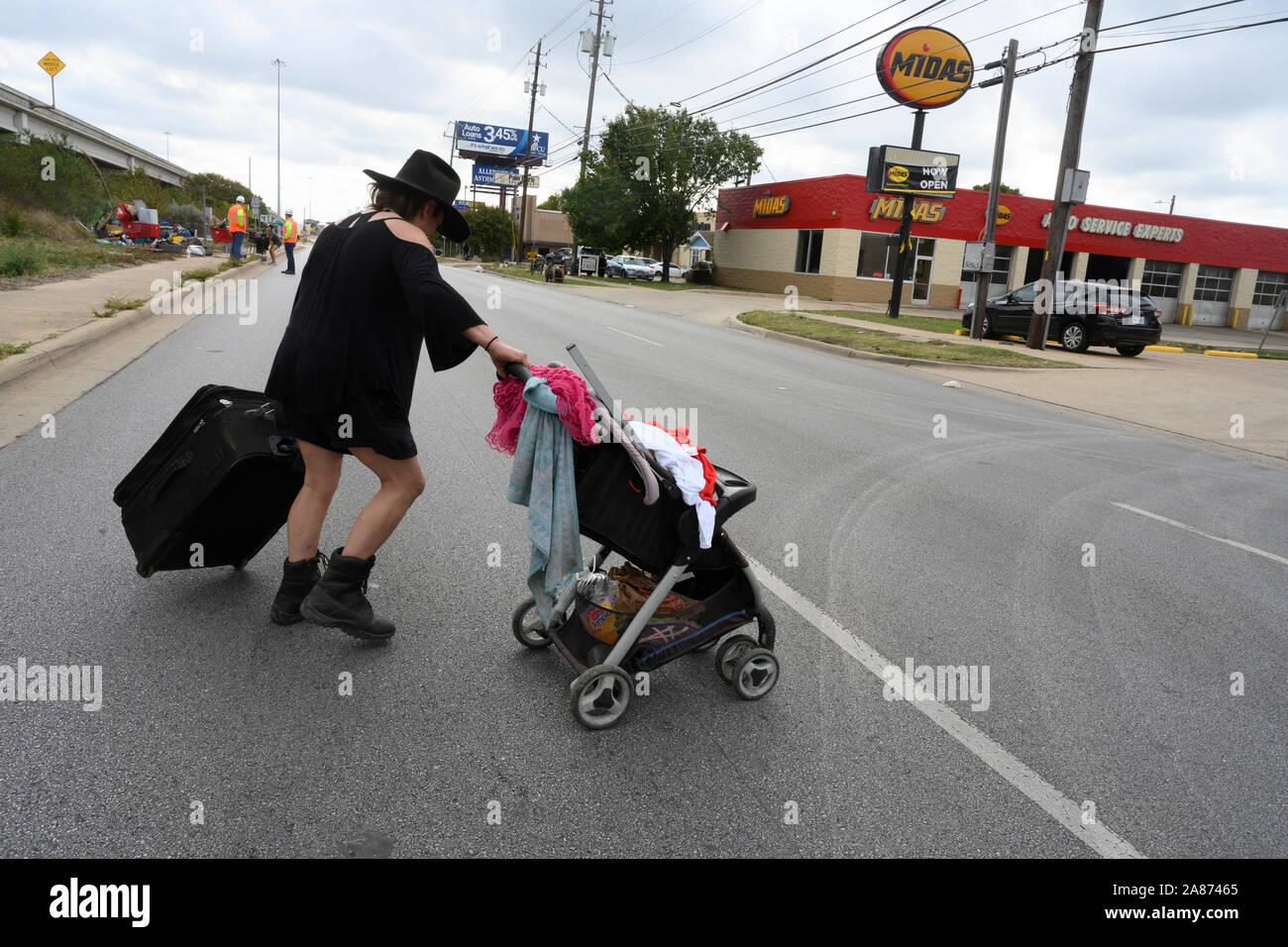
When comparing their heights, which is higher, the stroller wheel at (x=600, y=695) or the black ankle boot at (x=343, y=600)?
the black ankle boot at (x=343, y=600)

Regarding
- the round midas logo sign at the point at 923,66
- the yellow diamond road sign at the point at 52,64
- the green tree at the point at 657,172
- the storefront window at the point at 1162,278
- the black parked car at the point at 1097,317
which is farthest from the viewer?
the green tree at the point at 657,172

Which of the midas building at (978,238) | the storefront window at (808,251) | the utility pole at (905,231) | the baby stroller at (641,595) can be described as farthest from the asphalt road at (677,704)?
the storefront window at (808,251)

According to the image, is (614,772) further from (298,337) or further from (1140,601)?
(1140,601)

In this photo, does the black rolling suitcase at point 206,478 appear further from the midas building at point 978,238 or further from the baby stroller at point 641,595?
the midas building at point 978,238

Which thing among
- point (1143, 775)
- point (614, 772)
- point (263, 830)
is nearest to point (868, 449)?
point (1143, 775)

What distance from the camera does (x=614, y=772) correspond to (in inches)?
116

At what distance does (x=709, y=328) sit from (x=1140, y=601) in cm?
1806

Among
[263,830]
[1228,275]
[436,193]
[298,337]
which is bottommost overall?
[263,830]

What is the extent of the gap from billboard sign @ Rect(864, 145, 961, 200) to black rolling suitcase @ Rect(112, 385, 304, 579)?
27.5 m

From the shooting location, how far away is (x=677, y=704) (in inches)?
136

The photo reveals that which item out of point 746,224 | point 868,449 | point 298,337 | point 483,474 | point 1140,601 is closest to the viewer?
point 298,337

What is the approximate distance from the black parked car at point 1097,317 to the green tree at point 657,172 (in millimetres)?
28589

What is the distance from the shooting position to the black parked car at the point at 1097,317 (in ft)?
65.8

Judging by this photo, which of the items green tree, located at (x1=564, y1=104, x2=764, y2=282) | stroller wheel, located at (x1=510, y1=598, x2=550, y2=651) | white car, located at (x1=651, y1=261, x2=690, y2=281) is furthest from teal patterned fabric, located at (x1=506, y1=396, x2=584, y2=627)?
white car, located at (x1=651, y1=261, x2=690, y2=281)
